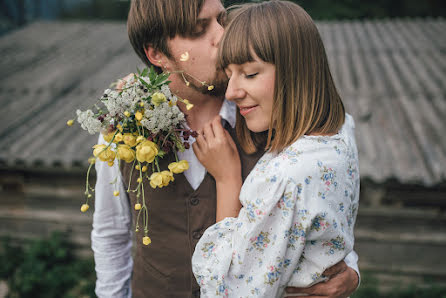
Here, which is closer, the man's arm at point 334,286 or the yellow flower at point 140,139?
the yellow flower at point 140,139

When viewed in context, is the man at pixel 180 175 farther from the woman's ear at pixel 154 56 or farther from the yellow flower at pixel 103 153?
the yellow flower at pixel 103 153

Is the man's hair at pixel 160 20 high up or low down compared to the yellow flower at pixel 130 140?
up

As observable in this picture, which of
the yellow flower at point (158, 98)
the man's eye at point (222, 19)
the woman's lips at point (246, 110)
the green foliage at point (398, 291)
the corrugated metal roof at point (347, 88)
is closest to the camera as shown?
the yellow flower at point (158, 98)

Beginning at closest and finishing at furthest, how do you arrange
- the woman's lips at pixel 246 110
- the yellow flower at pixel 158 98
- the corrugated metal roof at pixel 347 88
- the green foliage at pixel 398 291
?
the yellow flower at pixel 158 98 → the woman's lips at pixel 246 110 → the corrugated metal roof at pixel 347 88 → the green foliage at pixel 398 291

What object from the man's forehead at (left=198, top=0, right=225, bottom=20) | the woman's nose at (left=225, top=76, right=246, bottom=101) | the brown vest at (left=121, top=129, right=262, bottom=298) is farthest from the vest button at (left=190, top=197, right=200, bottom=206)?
the man's forehead at (left=198, top=0, right=225, bottom=20)

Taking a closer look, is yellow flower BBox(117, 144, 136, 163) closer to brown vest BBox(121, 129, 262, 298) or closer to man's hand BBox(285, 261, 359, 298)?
brown vest BBox(121, 129, 262, 298)

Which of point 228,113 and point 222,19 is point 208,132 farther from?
point 222,19

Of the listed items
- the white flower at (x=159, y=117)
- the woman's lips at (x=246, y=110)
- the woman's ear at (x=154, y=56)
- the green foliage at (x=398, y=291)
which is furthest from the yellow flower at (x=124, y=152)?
the green foliage at (x=398, y=291)

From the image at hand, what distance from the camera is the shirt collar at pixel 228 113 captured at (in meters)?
1.60

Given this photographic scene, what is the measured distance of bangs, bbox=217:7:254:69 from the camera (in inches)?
48.8

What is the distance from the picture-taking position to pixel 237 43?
4.10 feet

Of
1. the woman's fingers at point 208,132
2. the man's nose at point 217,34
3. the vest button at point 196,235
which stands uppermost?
the man's nose at point 217,34

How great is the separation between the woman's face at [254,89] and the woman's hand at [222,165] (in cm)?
17

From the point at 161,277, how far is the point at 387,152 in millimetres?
3024
